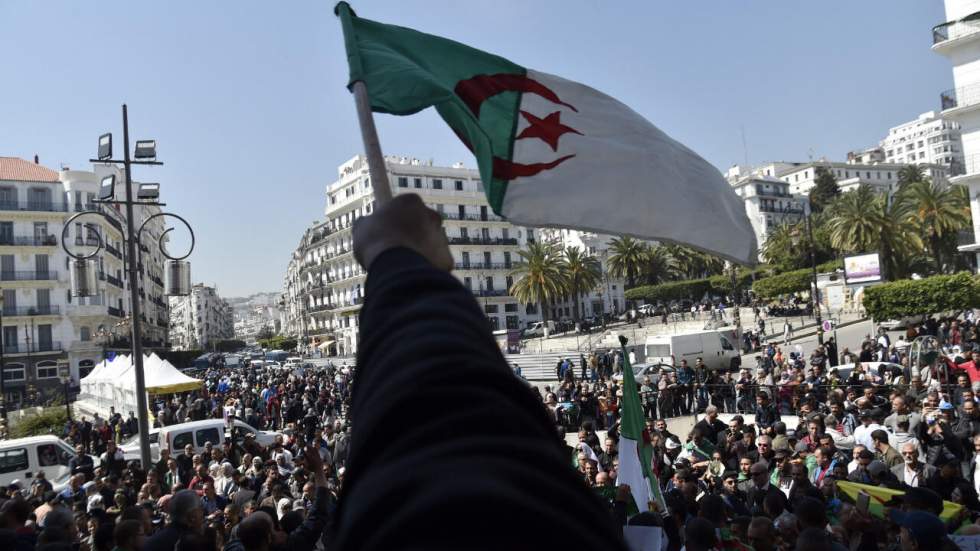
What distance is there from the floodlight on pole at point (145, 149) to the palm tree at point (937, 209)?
46328 millimetres

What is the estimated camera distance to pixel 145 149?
12.2 metres

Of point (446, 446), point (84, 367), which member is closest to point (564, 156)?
point (446, 446)

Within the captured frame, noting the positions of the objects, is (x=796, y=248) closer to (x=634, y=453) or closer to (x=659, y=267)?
(x=659, y=267)

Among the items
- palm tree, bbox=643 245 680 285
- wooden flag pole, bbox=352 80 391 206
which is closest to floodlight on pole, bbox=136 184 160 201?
wooden flag pole, bbox=352 80 391 206

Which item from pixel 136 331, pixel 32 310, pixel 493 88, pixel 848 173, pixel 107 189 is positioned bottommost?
pixel 136 331

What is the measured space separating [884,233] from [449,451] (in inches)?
2016

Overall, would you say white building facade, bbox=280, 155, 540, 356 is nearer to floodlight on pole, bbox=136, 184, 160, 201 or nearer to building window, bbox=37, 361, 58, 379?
building window, bbox=37, 361, 58, 379

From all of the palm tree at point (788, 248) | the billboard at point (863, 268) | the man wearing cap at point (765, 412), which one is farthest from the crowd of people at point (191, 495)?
the palm tree at point (788, 248)

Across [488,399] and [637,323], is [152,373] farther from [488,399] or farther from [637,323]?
[637,323]

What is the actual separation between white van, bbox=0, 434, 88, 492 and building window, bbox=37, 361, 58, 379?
4100 cm

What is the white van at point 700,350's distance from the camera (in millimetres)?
29719

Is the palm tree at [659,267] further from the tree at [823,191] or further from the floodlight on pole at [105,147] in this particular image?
the floodlight on pole at [105,147]

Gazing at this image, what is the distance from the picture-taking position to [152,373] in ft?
75.0

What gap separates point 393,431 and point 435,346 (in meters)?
0.10
